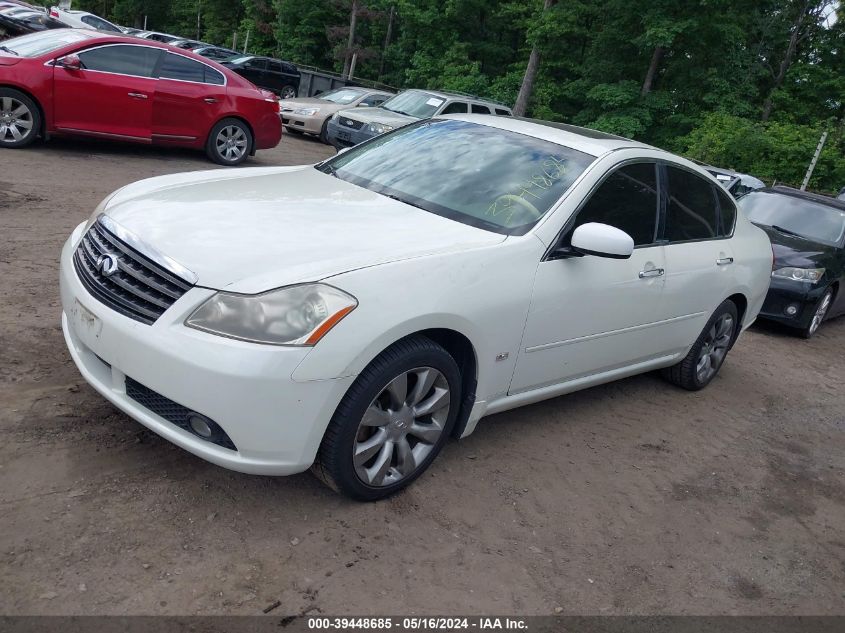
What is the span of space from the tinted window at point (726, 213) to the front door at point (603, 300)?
1004 mm

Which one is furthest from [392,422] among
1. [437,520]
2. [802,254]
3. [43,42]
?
[43,42]

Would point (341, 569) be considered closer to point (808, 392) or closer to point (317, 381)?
point (317, 381)

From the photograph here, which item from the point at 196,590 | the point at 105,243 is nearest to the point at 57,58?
the point at 105,243

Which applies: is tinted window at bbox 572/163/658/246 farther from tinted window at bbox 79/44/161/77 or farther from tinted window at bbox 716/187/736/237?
tinted window at bbox 79/44/161/77

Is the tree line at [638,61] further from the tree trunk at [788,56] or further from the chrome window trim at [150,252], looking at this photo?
the chrome window trim at [150,252]

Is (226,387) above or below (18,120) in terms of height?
above

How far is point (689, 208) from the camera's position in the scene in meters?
5.05

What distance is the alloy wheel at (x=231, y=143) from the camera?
11.1 meters

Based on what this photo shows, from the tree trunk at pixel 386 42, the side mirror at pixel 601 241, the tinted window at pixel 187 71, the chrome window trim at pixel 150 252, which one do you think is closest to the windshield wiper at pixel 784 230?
the side mirror at pixel 601 241

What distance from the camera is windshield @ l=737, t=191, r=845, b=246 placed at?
30.8ft

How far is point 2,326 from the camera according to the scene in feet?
14.6

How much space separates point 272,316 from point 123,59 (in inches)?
328

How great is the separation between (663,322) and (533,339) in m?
1.39

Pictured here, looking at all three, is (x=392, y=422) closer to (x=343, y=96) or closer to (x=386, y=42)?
(x=343, y=96)
